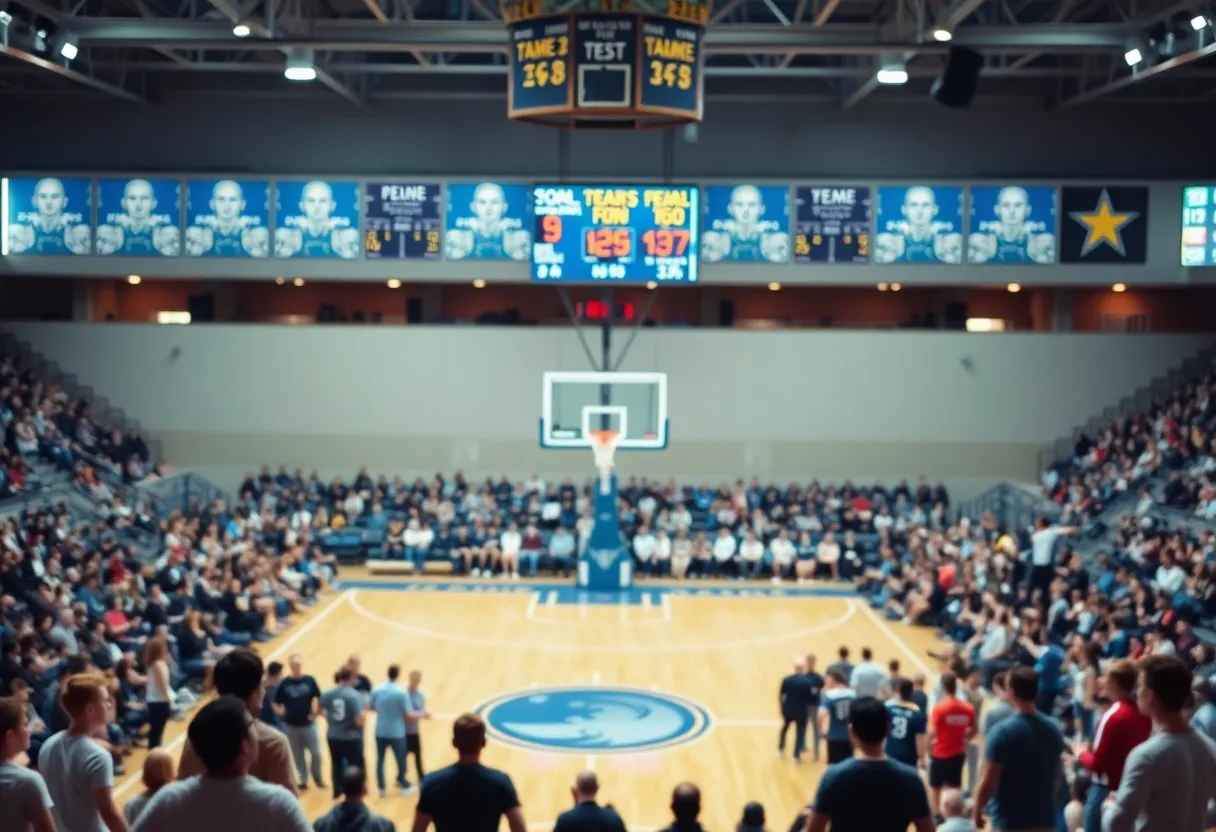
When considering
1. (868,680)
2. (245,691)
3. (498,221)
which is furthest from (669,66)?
(498,221)

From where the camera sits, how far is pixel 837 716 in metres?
12.5

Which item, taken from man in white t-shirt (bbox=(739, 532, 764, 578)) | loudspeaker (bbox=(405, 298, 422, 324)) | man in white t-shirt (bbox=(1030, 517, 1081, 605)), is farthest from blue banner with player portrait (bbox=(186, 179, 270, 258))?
man in white t-shirt (bbox=(1030, 517, 1081, 605))

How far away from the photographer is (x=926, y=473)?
29266 millimetres

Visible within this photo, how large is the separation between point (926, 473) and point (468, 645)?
13.4 meters

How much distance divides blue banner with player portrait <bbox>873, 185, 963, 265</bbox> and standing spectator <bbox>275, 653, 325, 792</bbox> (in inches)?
704

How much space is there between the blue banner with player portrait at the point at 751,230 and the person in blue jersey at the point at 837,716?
50.7 ft

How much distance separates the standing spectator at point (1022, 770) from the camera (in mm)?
6094

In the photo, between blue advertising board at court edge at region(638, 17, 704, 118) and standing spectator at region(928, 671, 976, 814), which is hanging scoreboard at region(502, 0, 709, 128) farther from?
standing spectator at region(928, 671, 976, 814)

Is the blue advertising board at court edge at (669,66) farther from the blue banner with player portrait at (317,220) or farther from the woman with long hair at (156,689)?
the blue banner with player portrait at (317,220)

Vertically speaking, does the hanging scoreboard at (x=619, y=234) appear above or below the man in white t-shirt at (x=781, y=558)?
above

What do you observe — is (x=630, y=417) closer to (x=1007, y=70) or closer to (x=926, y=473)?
(x=926, y=473)

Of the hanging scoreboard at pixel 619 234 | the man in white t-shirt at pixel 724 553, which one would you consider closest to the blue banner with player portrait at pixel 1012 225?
the hanging scoreboard at pixel 619 234

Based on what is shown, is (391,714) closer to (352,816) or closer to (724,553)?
(352,816)

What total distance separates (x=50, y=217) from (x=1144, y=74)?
2084cm
